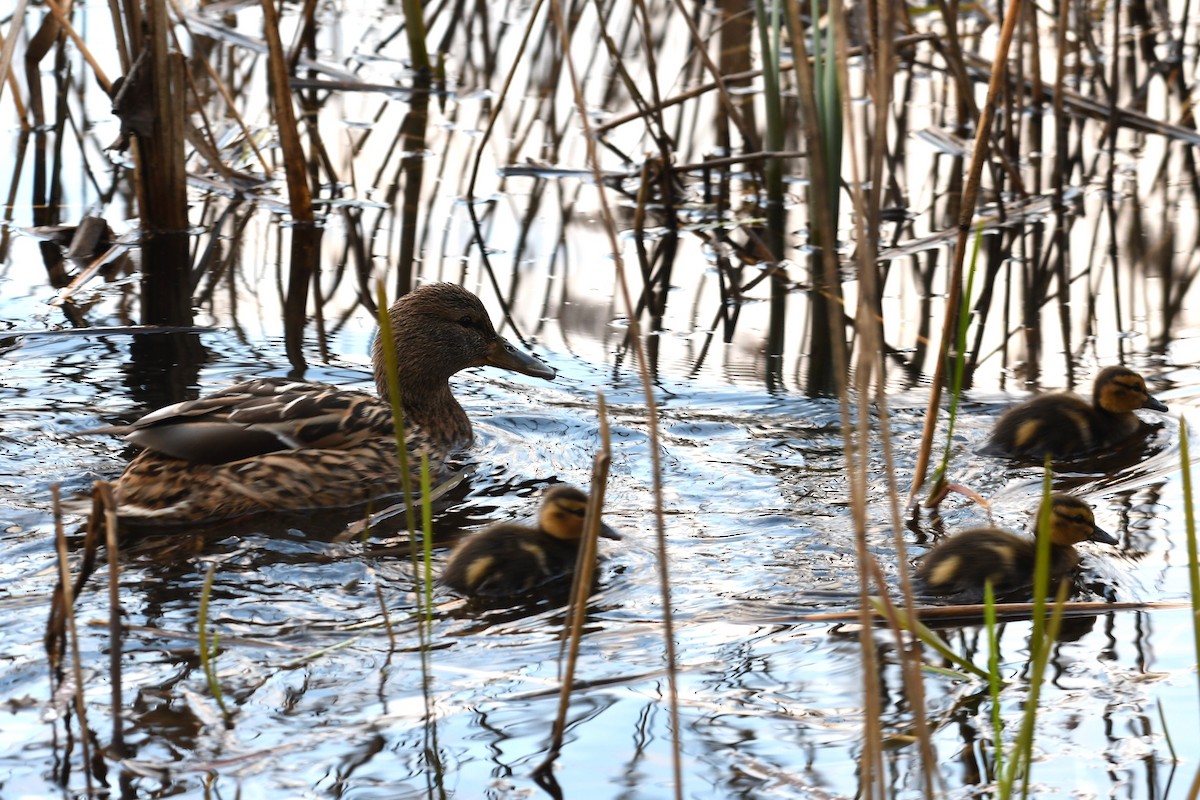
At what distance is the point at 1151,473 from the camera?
4.18 metres

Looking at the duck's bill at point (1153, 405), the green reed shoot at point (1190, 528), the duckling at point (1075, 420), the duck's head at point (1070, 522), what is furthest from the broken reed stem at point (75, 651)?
the duck's bill at point (1153, 405)

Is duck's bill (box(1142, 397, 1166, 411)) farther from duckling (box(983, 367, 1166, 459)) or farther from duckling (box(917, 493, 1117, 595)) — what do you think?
duckling (box(917, 493, 1117, 595))

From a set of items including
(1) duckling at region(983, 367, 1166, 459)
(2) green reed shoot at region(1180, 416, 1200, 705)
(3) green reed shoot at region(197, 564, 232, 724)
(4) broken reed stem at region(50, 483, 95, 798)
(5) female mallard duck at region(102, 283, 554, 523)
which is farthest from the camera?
(1) duckling at region(983, 367, 1166, 459)

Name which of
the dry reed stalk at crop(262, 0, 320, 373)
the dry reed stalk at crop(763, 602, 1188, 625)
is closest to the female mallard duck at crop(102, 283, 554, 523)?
the dry reed stalk at crop(262, 0, 320, 373)

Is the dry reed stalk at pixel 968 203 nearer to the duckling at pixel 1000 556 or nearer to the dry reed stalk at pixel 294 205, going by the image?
the duckling at pixel 1000 556

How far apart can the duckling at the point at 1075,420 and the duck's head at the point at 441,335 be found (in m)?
1.33

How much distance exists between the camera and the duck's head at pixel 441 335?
4641 millimetres

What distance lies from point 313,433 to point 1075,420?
2.04 m

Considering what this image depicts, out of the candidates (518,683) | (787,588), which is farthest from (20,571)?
(787,588)

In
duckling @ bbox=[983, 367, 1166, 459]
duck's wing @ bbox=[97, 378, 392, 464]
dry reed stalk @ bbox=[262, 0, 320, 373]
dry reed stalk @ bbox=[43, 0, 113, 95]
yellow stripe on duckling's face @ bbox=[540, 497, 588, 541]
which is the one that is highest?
dry reed stalk @ bbox=[43, 0, 113, 95]

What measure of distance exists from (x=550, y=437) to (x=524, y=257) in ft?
4.71

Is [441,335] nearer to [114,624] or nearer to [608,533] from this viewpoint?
[608,533]

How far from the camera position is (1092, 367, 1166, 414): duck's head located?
14.3 feet

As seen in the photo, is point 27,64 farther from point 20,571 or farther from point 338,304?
point 20,571
